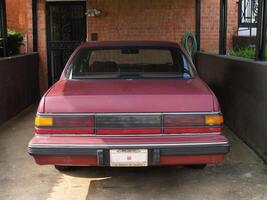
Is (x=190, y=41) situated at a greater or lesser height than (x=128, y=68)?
greater

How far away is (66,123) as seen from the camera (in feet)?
14.8

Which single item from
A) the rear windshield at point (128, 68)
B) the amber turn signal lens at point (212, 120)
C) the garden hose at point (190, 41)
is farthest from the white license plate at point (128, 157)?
the garden hose at point (190, 41)

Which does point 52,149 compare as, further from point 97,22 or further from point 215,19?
point 215,19

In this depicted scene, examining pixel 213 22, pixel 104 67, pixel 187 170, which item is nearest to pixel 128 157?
pixel 187 170

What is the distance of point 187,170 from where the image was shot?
Answer: 223 inches

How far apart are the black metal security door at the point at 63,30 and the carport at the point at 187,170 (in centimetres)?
312

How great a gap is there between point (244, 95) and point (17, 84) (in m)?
4.59

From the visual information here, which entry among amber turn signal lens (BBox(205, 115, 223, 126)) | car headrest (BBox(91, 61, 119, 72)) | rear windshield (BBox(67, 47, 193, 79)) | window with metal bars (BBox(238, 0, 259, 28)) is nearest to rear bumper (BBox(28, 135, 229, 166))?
amber turn signal lens (BBox(205, 115, 223, 126))

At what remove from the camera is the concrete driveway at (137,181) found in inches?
191

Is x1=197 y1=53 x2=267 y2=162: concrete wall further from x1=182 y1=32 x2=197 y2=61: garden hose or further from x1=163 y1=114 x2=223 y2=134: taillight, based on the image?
x1=182 y1=32 x2=197 y2=61: garden hose

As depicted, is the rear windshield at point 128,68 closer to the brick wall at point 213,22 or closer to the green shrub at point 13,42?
the green shrub at point 13,42

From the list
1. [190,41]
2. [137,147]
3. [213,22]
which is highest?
[213,22]

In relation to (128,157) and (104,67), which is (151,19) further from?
(128,157)

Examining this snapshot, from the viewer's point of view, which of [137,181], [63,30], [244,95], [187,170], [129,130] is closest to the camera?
[129,130]
